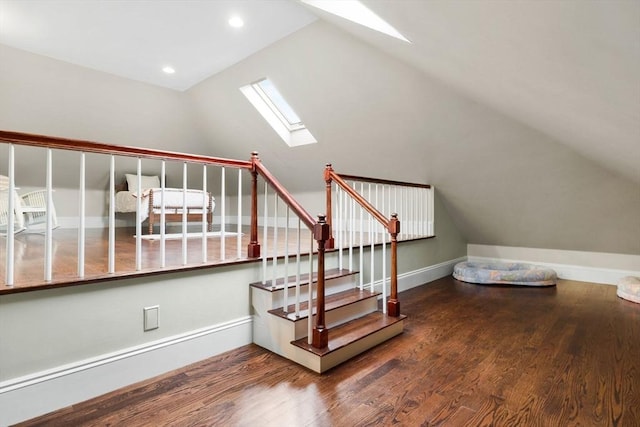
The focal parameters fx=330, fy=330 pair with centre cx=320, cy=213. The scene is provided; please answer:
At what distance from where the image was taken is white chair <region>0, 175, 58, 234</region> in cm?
371

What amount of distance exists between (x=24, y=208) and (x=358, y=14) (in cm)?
427

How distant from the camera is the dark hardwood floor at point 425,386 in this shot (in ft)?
5.04

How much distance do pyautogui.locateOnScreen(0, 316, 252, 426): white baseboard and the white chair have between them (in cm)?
198

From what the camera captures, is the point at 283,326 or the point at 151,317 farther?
the point at 283,326

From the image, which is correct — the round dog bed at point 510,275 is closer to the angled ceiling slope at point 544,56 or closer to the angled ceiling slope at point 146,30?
the angled ceiling slope at point 544,56

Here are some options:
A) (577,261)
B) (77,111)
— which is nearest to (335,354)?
(577,261)

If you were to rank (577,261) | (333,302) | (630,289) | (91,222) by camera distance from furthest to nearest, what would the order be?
(91,222) → (577,261) → (630,289) → (333,302)

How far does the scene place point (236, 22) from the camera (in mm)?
3375

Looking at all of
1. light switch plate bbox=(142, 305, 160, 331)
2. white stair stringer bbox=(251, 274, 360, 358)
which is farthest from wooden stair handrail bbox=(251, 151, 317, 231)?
light switch plate bbox=(142, 305, 160, 331)

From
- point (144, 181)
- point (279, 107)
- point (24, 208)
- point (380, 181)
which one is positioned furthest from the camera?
point (144, 181)

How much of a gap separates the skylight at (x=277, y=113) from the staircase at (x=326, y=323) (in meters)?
2.92

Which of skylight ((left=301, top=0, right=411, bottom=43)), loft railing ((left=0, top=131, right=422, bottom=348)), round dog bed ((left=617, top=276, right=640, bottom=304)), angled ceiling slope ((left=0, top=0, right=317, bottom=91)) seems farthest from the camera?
round dog bed ((left=617, top=276, right=640, bottom=304))

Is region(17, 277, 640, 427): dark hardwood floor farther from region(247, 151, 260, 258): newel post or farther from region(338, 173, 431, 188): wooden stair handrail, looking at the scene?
region(338, 173, 431, 188): wooden stair handrail

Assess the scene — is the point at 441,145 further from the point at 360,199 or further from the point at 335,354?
the point at 335,354
